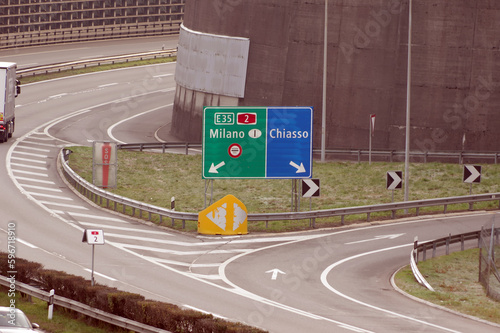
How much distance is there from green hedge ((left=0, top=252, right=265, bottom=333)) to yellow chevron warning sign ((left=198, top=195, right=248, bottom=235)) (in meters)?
11.6

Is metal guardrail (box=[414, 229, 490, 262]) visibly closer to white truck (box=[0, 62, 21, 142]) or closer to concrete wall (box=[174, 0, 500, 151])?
concrete wall (box=[174, 0, 500, 151])

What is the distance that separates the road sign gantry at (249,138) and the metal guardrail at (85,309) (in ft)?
48.3

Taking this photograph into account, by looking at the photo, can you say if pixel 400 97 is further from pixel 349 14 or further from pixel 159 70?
pixel 159 70

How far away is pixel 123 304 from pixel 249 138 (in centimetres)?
1745

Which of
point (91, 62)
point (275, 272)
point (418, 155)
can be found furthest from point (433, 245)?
point (91, 62)

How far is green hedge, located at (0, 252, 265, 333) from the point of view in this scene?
22500 mm

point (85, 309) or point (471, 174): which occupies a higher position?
point (471, 174)

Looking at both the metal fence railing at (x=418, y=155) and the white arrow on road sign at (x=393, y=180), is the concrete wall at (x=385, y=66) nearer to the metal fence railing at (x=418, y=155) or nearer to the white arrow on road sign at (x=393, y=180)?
the metal fence railing at (x=418, y=155)

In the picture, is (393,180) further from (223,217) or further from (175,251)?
(175,251)

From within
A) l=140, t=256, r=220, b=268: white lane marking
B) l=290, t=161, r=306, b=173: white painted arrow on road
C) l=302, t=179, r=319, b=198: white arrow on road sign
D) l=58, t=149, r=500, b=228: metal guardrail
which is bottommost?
l=140, t=256, r=220, b=268: white lane marking

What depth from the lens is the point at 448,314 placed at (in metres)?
28.2

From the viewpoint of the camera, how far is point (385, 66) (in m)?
58.2

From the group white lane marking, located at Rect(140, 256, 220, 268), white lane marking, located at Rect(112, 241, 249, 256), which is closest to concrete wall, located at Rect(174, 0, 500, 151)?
white lane marking, located at Rect(112, 241, 249, 256)

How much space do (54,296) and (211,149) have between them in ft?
52.4
